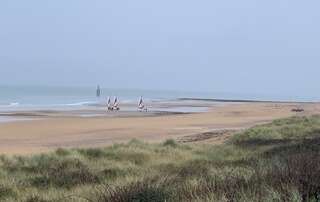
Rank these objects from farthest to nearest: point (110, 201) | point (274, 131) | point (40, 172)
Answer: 1. point (274, 131)
2. point (40, 172)
3. point (110, 201)

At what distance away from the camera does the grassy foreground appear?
6398 mm

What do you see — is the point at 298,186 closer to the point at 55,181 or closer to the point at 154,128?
the point at 55,181

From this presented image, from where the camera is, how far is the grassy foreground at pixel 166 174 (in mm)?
6398

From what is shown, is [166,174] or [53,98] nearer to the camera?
[166,174]

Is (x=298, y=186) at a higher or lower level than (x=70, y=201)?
higher

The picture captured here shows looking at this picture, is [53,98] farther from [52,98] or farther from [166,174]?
[166,174]

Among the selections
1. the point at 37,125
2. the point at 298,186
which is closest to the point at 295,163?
the point at 298,186

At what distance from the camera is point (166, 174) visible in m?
10.5

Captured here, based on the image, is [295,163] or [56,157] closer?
[295,163]

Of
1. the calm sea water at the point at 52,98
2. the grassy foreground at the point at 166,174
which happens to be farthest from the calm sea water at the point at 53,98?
the grassy foreground at the point at 166,174

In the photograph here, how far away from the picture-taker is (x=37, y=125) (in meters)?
35.3

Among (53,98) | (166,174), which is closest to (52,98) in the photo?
(53,98)

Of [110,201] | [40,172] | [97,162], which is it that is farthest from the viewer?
[97,162]

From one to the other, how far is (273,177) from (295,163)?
2.62 ft
